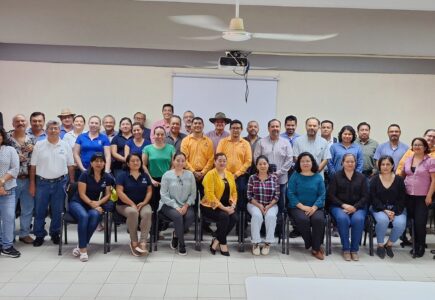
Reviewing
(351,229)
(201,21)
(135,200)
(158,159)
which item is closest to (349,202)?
(351,229)

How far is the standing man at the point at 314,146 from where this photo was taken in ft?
15.4

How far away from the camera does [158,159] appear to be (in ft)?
14.7

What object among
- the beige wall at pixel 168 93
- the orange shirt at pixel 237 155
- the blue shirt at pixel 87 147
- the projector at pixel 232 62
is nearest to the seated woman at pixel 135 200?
the blue shirt at pixel 87 147

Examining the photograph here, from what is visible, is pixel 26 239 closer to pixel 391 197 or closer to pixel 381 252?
pixel 381 252

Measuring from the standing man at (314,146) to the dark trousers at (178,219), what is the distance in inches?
60.0

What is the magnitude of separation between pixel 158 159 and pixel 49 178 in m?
1.17

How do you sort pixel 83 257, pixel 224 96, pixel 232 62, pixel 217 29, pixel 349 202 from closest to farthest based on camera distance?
1. pixel 83 257
2. pixel 349 202
3. pixel 217 29
4. pixel 232 62
5. pixel 224 96

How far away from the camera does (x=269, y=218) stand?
4258mm

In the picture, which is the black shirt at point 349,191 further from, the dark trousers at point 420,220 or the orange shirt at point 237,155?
the orange shirt at point 237,155

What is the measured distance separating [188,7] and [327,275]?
3.01 meters

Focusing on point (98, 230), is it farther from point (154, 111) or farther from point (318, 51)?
point (318, 51)

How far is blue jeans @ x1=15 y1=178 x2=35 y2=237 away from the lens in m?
4.24

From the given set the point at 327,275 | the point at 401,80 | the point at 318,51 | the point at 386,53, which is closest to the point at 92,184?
the point at 327,275

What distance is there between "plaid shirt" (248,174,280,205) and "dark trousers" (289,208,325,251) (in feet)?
1.03
